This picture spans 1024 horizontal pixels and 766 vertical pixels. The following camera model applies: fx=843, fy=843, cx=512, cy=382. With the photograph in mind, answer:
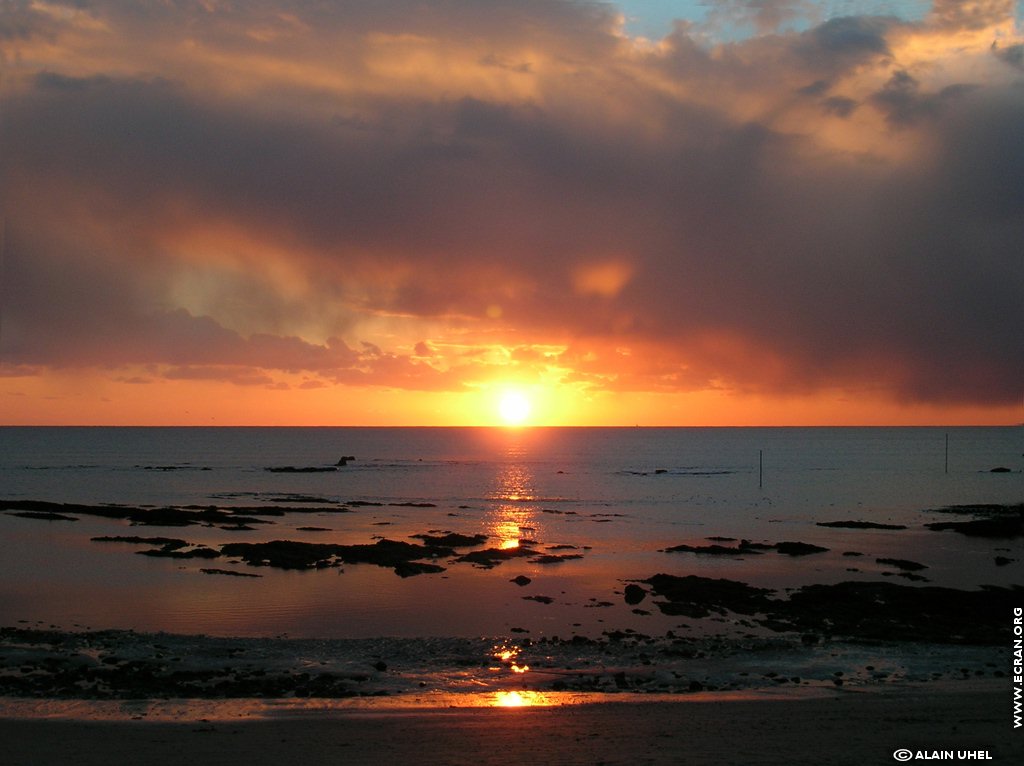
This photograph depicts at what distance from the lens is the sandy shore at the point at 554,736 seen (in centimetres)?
1390

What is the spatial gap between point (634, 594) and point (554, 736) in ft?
52.6

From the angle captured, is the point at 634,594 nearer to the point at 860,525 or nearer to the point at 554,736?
the point at 554,736

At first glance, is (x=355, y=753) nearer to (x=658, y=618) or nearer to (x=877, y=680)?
(x=877, y=680)

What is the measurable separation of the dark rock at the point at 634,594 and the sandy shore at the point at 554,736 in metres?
12.6

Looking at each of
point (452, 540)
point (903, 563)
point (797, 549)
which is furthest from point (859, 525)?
point (452, 540)

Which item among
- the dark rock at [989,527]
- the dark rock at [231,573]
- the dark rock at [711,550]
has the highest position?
the dark rock at [989,527]

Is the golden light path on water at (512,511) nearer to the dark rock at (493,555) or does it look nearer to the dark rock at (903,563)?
the dark rock at (493,555)

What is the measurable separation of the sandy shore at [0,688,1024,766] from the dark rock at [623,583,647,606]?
1263cm

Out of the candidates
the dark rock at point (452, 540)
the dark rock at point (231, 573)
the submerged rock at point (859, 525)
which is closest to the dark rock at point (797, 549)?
the submerged rock at point (859, 525)

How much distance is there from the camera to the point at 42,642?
72.5ft

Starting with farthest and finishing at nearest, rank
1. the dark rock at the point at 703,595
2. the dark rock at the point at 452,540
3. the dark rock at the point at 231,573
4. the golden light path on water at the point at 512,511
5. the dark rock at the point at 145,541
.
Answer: the golden light path on water at the point at 512,511
the dark rock at the point at 452,540
the dark rock at the point at 145,541
the dark rock at the point at 231,573
the dark rock at the point at 703,595

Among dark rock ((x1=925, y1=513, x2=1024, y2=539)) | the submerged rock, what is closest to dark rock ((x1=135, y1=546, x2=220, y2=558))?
the submerged rock

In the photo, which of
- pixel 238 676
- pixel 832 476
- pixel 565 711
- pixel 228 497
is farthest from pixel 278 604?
pixel 832 476

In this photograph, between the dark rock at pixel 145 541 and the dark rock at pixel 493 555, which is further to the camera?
the dark rock at pixel 145 541
